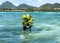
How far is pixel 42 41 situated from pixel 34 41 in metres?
1.06

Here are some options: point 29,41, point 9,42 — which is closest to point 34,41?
point 29,41

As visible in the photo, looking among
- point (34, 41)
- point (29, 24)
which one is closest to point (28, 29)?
point (29, 24)

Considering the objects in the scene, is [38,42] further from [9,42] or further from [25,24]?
[25,24]

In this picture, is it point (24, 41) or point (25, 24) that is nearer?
point (24, 41)

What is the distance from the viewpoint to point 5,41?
113 ft

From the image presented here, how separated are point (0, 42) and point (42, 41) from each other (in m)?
5.57

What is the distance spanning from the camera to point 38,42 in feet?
110

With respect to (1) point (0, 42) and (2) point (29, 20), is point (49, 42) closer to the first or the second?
(1) point (0, 42)

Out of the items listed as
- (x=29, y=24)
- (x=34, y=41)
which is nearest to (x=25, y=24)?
(x=29, y=24)

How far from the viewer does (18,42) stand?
33406 millimetres

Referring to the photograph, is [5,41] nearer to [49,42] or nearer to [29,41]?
[29,41]

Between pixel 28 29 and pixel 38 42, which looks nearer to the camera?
pixel 38 42

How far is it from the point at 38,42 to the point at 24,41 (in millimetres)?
1961

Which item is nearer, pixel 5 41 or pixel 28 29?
pixel 5 41
